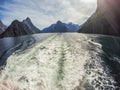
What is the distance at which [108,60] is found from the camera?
1752cm

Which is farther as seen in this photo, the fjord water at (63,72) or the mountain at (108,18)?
the mountain at (108,18)

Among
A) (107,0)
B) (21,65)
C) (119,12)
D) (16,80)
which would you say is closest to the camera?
(16,80)

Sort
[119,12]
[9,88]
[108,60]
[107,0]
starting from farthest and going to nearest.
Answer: [107,0], [119,12], [108,60], [9,88]

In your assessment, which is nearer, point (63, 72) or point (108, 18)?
point (63, 72)

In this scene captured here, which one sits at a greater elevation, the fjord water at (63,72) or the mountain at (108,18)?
the mountain at (108,18)

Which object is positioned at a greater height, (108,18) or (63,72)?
(108,18)

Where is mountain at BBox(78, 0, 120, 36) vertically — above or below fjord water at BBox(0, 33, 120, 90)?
above

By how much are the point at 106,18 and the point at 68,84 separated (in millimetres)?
99203

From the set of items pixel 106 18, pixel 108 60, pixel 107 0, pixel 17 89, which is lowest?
pixel 17 89

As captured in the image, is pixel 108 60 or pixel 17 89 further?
pixel 108 60

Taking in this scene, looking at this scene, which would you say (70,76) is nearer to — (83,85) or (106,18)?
(83,85)

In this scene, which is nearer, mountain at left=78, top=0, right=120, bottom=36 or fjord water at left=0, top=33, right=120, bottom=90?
fjord water at left=0, top=33, right=120, bottom=90

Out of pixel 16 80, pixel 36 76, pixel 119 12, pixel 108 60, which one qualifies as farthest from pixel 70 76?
pixel 119 12

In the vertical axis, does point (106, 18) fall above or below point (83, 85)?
above
